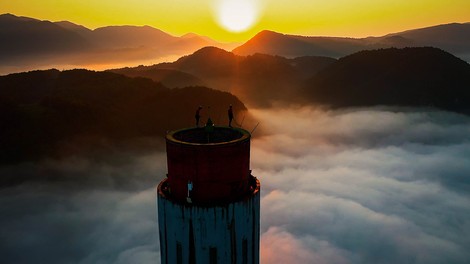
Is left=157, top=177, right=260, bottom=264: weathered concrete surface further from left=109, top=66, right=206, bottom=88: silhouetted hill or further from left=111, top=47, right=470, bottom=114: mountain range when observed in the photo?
left=111, top=47, right=470, bottom=114: mountain range

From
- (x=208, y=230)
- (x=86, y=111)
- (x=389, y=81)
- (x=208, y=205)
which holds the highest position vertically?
(x=208, y=205)

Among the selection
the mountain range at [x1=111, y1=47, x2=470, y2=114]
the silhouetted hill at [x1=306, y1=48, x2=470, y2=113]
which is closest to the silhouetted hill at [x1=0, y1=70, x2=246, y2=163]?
the mountain range at [x1=111, y1=47, x2=470, y2=114]

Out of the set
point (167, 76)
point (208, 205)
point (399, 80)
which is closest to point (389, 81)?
point (399, 80)

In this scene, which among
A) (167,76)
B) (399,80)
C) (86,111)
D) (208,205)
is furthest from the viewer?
(167,76)

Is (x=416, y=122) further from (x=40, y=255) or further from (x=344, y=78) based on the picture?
(x=40, y=255)

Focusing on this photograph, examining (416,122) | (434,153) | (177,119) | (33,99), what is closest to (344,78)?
(416,122)

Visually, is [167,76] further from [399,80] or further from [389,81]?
[399,80]
